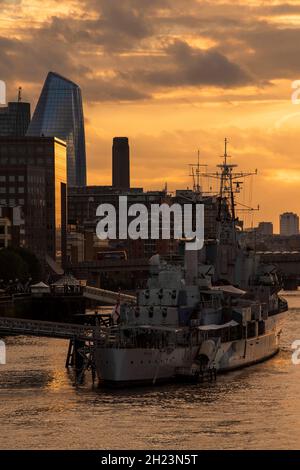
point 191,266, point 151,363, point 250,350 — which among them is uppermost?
point 191,266

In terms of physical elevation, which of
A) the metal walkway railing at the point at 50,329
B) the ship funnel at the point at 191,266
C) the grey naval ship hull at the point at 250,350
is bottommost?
the grey naval ship hull at the point at 250,350

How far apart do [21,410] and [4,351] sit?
101ft

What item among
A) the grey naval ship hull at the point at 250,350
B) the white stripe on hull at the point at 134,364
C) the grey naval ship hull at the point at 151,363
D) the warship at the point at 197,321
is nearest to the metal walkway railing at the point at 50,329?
the warship at the point at 197,321

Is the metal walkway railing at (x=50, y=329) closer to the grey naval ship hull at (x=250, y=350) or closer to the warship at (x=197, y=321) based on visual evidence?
the warship at (x=197, y=321)

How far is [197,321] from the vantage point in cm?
8819

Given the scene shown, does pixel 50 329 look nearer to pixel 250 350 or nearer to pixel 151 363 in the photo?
pixel 250 350

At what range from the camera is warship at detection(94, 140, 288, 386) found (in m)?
80.7

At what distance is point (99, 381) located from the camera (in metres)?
81.2

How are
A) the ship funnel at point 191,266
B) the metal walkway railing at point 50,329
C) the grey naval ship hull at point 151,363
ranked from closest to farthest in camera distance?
the grey naval ship hull at point 151,363
the metal walkway railing at point 50,329
the ship funnel at point 191,266

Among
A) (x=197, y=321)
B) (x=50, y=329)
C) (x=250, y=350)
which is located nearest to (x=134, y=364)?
(x=197, y=321)

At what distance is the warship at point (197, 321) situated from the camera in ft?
265

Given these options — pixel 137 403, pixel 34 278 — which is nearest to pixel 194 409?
pixel 137 403
